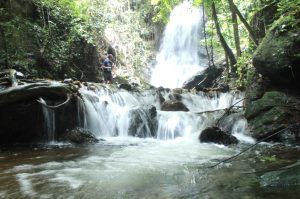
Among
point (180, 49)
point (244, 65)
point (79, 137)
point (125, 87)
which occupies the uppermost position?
point (180, 49)

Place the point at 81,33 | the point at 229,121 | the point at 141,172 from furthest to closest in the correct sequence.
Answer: the point at 81,33 < the point at 229,121 < the point at 141,172

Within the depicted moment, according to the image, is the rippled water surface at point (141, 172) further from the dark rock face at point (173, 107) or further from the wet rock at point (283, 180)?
the dark rock face at point (173, 107)

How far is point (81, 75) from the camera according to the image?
594 inches

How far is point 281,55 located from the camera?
841 centimetres

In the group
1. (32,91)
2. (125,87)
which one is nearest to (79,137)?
(32,91)

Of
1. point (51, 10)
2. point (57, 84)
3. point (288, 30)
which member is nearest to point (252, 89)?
point (288, 30)

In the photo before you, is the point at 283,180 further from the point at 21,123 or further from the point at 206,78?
the point at 206,78

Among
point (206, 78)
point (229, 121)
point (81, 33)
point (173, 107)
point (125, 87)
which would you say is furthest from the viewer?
point (206, 78)

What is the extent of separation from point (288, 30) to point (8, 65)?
27.5ft

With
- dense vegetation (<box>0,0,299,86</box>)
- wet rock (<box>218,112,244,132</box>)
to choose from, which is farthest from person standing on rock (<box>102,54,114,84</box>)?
wet rock (<box>218,112,244,132</box>)

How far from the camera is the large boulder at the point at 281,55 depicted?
8.23m

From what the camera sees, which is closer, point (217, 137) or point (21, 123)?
point (217, 137)

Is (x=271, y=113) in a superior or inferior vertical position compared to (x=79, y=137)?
superior

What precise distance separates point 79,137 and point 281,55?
5705 millimetres
